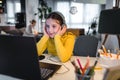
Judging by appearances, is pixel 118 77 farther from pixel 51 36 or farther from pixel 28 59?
pixel 51 36

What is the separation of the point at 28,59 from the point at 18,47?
8cm

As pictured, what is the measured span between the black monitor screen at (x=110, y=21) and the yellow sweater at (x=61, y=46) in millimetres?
419

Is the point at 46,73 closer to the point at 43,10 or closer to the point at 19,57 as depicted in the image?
the point at 19,57

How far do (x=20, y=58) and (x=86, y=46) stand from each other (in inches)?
58.3

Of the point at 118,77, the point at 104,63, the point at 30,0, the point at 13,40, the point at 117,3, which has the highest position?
the point at 30,0

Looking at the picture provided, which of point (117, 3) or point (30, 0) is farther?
point (30, 0)

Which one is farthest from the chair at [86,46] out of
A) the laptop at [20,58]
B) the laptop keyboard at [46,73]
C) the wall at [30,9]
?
the wall at [30,9]

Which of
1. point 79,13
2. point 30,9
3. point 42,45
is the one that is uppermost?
point 30,9

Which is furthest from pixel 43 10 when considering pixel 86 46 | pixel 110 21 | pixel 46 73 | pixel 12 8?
pixel 46 73

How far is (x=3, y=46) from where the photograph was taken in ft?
3.16

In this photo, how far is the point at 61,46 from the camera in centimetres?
159

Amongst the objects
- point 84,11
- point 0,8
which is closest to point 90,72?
point 0,8

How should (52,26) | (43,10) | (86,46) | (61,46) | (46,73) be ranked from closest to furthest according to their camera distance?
(46,73) < (61,46) < (52,26) < (86,46) < (43,10)

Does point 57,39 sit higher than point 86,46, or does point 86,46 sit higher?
point 57,39
